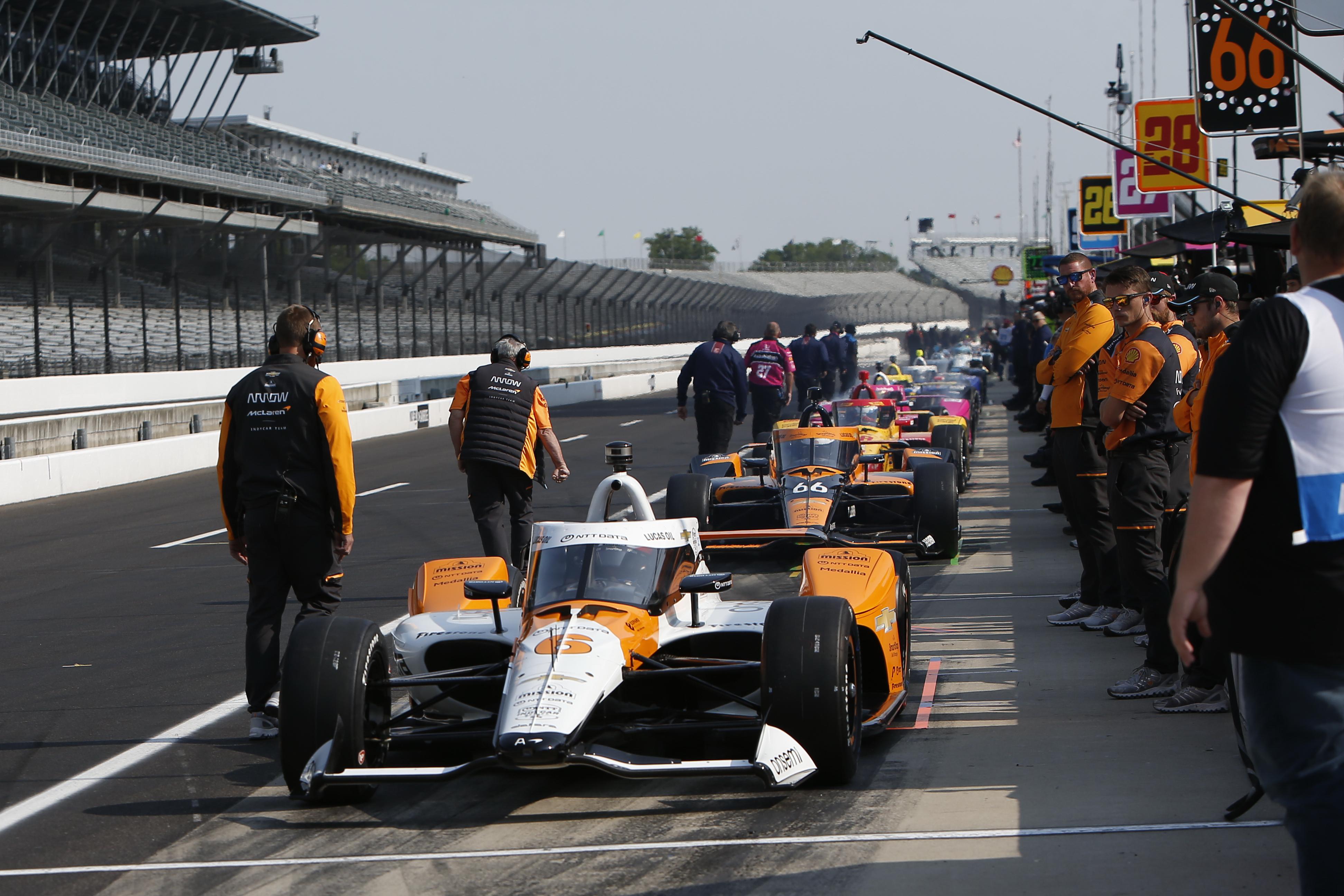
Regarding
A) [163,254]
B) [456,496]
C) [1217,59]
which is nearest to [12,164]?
[163,254]

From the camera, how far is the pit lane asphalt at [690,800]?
4.21 metres

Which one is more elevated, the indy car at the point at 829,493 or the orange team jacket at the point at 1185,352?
the orange team jacket at the point at 1185,352

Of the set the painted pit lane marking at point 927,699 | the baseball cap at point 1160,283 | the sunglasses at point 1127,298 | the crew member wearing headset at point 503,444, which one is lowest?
the painted pit lane marking at point 927,699

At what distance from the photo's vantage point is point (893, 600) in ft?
20.2

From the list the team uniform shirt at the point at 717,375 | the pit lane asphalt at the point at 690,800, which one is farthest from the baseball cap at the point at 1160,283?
the team uniform shirt at the point at 717,375

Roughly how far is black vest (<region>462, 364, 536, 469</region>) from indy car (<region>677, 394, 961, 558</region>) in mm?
Answer: 1704

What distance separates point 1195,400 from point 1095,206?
18.9 meters

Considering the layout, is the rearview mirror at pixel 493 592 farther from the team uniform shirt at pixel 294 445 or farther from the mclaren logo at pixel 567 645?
the team uniform shirt at pixel 294 445

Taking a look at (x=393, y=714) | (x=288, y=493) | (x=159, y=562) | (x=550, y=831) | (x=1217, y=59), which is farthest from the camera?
(x=159, y=562)

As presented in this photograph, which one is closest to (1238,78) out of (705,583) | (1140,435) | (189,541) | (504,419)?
(1140,435)

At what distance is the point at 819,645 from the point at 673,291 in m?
45.6

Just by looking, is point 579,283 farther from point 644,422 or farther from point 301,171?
point 644,422

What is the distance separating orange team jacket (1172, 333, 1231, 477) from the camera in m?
6.03

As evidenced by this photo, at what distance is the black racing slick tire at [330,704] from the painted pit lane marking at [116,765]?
846mm
